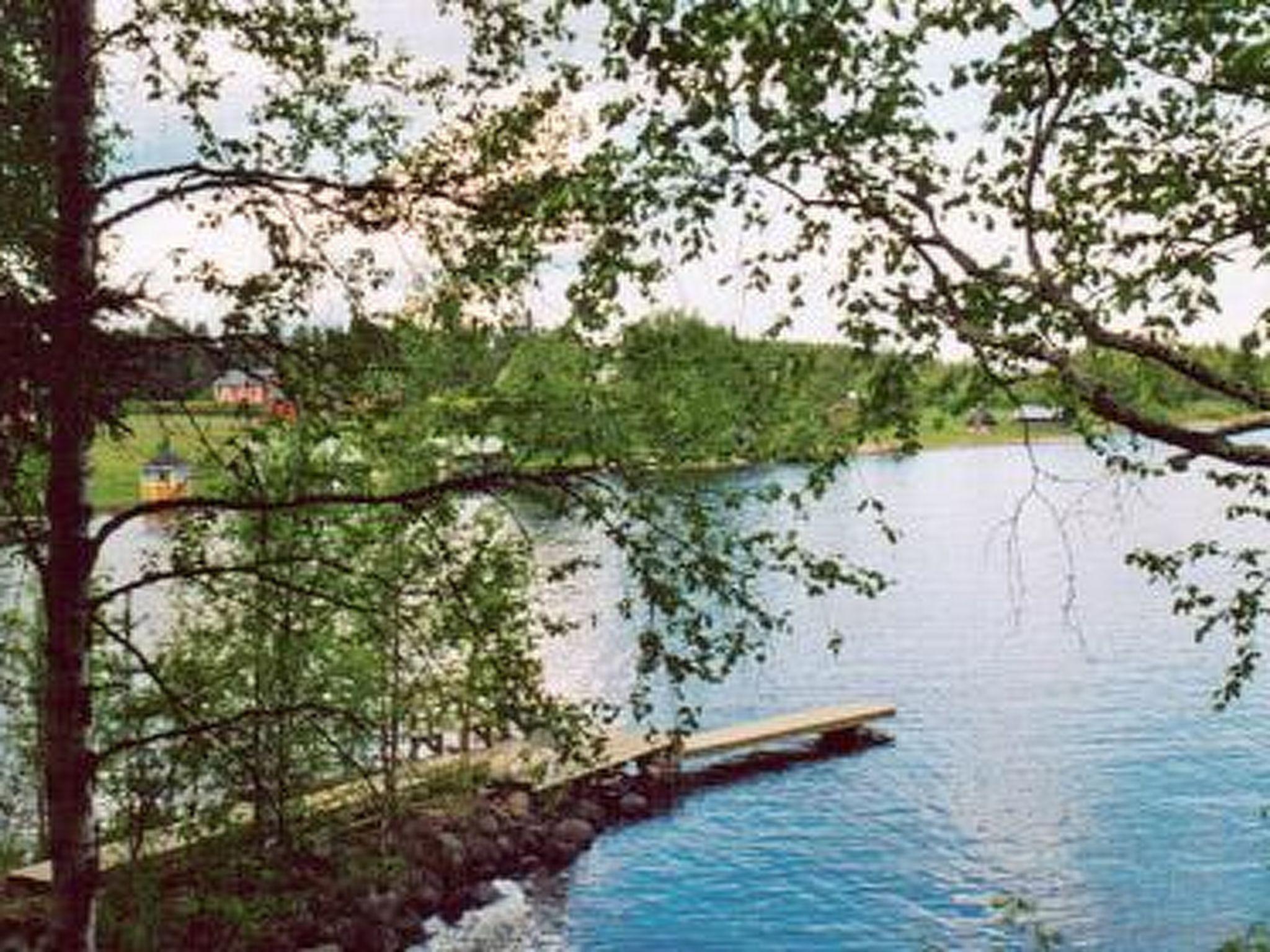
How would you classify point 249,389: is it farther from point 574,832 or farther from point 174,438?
point 574,832

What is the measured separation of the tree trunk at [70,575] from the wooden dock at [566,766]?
49.5 feet

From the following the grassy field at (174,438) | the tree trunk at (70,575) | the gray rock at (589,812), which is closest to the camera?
the tree trunk at (70,575)

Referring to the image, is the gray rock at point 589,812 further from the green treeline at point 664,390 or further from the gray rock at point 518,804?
the green treeline at point 664,390

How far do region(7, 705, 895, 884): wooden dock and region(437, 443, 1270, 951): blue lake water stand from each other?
1.51 metres

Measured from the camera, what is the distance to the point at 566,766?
31.4 metres

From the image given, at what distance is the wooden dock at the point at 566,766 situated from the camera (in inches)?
1064

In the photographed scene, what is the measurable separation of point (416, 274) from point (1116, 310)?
15.9 ft

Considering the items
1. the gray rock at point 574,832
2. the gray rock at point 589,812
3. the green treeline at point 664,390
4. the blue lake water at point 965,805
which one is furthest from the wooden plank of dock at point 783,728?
the green treeline at point 664,390

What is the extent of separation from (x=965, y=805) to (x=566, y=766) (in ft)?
38.1

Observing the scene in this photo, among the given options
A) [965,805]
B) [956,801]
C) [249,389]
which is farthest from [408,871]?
[249,389]

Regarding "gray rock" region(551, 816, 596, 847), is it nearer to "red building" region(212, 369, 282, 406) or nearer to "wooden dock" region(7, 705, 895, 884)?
"wooden dock" region(7, 705, 895, 884)

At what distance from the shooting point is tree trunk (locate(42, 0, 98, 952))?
28.9 feet

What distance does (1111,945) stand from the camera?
28016 mm

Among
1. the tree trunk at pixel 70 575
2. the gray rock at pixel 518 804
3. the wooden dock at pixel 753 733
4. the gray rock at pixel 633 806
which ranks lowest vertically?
the gray rock at pixel 633 806
